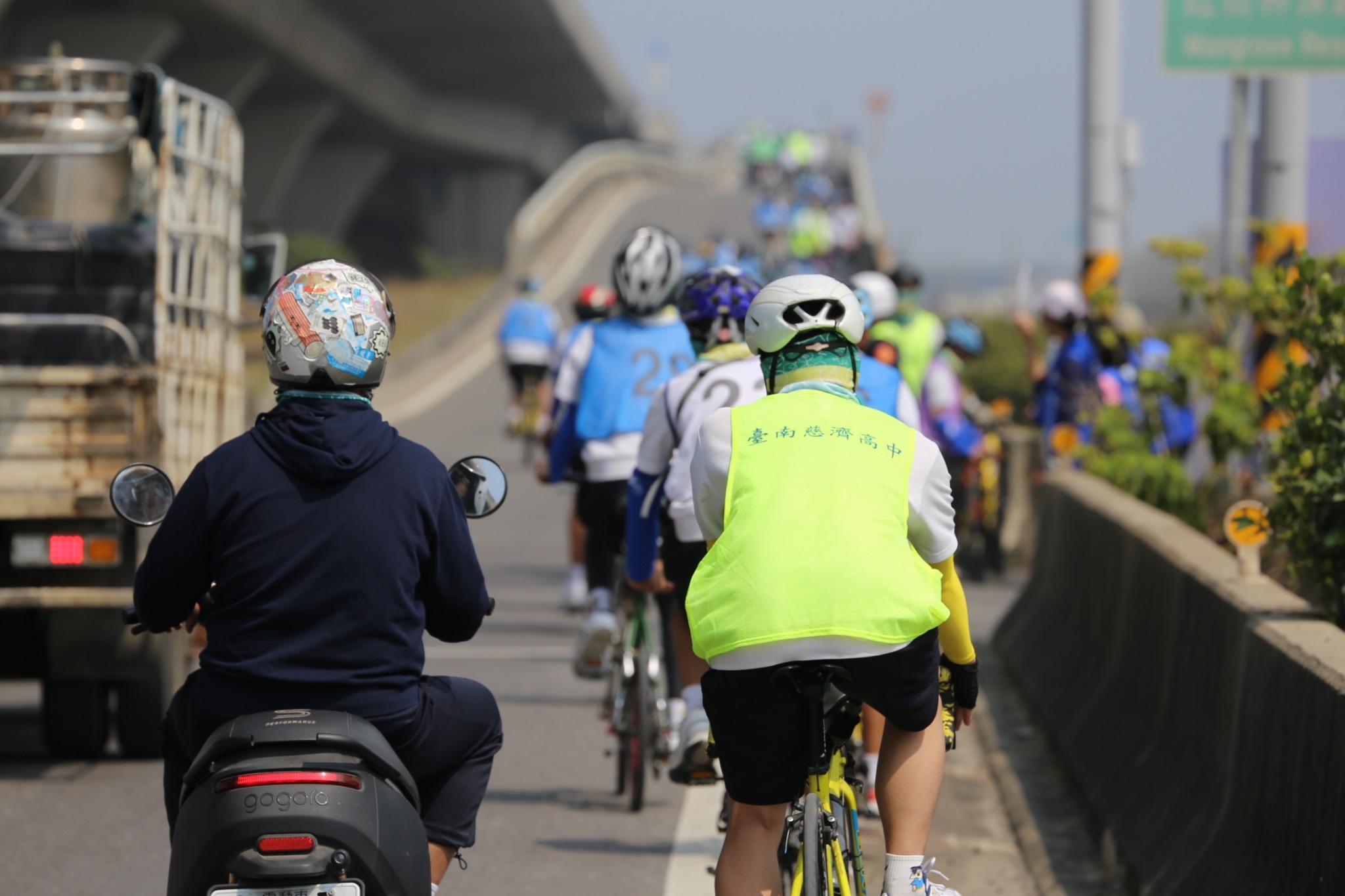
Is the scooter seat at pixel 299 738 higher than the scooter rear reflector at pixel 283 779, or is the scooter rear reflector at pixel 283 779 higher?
the scooter seat at pixel 299 738

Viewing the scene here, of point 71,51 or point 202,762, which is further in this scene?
point 71,51

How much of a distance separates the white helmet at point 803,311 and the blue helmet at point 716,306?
182 cm

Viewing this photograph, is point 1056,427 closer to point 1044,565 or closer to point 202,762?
point 1044,565

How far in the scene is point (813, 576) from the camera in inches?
160

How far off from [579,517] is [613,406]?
0.57 meters

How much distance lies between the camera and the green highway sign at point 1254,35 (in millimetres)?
12180

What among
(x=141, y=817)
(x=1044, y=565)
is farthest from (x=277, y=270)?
(x=1044, y=565)

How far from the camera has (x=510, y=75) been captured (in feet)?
237

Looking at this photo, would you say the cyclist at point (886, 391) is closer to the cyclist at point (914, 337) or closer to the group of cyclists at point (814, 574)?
the group of cyclists at point (814, 574)

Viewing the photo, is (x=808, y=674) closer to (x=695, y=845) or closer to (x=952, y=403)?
(x=695, y=845)

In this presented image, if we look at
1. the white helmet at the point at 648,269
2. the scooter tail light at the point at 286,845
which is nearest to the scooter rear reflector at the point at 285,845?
the scooter tail light at the point at 286,845

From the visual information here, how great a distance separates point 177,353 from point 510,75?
64.6m

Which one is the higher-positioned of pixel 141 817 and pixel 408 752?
pixel 408 752

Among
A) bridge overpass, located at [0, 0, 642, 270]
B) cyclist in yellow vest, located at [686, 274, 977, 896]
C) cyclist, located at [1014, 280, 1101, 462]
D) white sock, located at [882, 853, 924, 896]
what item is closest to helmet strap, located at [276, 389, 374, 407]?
cyclist in yellow vest, located at [686, 274, 977, 896]
